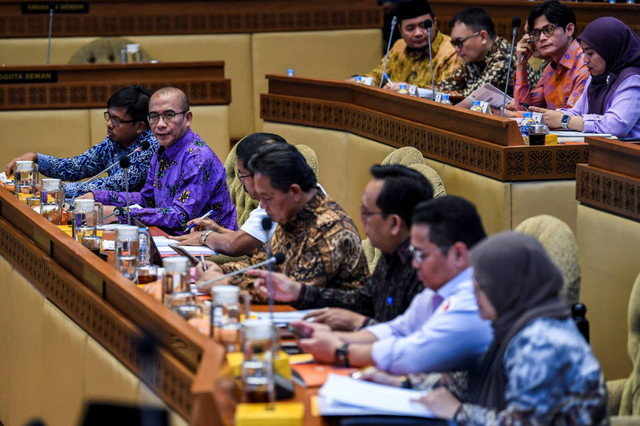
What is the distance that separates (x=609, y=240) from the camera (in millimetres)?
3459

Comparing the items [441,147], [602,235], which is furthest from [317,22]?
[602,235]

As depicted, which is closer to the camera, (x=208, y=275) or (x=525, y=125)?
(x=208, y=275)

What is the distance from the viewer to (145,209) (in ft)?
14.1

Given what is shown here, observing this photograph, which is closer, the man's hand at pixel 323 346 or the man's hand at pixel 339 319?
the man's hand at pixel 323 346

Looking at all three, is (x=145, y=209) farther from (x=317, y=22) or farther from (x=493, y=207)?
(x=317, y=22)

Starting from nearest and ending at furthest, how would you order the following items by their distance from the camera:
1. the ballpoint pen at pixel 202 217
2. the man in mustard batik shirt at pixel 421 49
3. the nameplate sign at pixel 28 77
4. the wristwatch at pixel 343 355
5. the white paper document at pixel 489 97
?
the wristwatch at pixel 343 355 → the ballpoint pen at pixel 202 217 → the white paper document at pixel 489 97 → the man in mustard batik shirt at pixel 421 49 → the nameplate sign at pixel 28 77

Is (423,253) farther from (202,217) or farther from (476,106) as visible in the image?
(476,106)

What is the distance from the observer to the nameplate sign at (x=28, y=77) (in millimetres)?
6578

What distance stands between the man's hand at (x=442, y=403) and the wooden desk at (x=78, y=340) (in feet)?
0.80

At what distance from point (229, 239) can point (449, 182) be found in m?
1.15

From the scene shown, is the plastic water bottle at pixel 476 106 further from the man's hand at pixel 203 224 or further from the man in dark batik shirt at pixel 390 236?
the man in dark batik shirt at pixel 390 236

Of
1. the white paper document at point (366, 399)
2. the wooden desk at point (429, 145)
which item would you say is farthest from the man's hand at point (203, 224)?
the white paper document at point (366, 399)

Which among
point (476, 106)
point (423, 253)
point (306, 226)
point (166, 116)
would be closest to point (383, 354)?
point (423, 253)

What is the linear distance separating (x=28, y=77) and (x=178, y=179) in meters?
2.64
